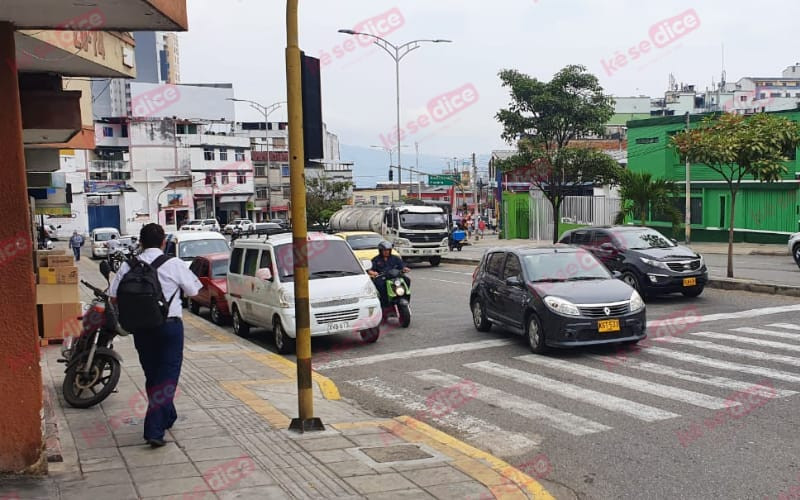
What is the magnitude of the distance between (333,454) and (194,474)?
1.18m

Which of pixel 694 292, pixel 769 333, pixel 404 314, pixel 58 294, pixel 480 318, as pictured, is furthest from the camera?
pixel 694 292

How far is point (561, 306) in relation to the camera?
36.9 ft

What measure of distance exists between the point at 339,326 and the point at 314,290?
69 cm

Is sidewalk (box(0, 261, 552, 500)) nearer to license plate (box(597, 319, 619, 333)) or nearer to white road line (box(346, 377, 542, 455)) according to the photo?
white road line (box(346, 377, 542, 455))

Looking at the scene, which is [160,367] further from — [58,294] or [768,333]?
[768,333]

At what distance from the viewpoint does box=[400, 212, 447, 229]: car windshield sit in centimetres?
3116

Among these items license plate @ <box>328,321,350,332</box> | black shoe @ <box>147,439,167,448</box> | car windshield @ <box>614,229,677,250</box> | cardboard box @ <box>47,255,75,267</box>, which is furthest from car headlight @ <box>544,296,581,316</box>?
cardboard box @ <box>47,255,75,267</box>

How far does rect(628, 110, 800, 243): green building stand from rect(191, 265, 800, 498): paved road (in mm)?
20438

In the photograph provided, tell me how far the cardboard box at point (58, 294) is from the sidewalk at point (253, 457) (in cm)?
395

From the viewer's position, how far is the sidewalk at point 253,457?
5.73m

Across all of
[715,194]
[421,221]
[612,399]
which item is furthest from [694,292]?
[715,194]

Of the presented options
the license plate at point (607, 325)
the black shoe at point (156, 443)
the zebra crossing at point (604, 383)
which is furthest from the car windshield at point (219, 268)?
the black shoe at point (156, 443)

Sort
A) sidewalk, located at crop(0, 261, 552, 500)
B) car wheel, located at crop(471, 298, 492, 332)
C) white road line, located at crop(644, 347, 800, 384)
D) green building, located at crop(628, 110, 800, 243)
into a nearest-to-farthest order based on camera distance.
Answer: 1. sidewalk, located at crop(0, 261, 552, 500)
2. white road line, located at crop(644, 347, 800, 384)
3. car wheel, located at crop(471, 298, 492, 332)
4. green building, located at crop(628, 110, 800, 243)

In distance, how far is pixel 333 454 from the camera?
6.69 meters
